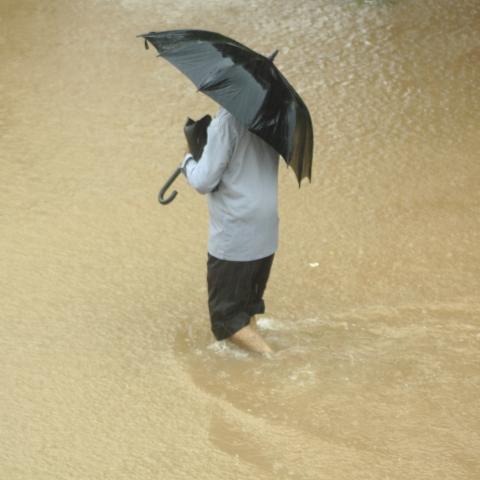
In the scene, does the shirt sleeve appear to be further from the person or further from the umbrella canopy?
the umbrella canopy

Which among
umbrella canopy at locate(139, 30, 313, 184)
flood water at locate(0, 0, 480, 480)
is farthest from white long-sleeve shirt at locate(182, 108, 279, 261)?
flood water at locate(0, 0, 480, 480)

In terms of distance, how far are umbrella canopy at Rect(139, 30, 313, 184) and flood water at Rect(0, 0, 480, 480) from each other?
3.46 ft

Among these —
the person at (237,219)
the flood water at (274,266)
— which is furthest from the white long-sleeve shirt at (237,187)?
the flood water at (274,266)

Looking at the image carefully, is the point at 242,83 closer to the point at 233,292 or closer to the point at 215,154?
the point at 215,154

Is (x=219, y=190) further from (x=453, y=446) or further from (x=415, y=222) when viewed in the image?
(x=415, y=222)

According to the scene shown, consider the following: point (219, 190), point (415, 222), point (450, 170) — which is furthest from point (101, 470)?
point (450, 170)

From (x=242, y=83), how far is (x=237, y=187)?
0.44 meters

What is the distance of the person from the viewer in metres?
4.44

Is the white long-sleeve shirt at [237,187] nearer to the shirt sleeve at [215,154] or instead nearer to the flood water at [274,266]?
the shirt sleeve at [215,154]

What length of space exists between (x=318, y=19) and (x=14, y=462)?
18.7 ft

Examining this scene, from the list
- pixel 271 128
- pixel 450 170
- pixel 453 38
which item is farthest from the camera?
pixel 453 38

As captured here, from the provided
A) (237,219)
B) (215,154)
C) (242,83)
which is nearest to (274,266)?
(237,219)

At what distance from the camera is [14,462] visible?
4.02m

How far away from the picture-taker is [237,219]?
14.9ft
